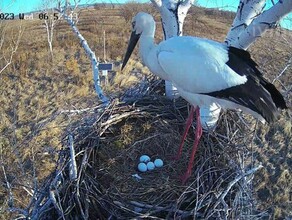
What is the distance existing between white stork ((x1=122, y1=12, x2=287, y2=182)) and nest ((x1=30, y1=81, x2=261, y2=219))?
0.22 meters

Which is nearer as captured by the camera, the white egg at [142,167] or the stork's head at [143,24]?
the white egg at [142,167]

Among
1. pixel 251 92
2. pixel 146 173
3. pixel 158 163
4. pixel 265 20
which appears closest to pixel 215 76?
pixel 251 92

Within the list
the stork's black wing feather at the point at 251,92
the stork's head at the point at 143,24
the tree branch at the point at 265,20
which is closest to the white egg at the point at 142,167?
the stork's black wing feather at the point at 251,92

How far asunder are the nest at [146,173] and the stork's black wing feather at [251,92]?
387mm

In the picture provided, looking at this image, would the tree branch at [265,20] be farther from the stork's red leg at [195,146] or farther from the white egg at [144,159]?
the white egg at [144,159]

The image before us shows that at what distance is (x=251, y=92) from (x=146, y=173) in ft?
3.71

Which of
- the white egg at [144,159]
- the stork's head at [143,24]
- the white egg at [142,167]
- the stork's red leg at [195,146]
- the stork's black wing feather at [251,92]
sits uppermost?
the stork's head at [143,24]

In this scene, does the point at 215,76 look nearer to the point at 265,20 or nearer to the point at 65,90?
the point at 265,20

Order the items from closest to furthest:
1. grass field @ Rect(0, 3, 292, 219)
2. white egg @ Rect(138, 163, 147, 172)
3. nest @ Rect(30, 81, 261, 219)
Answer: nest @ Rect(30, 81, 261, 219) < white egg @ Rect(138, 163, 147, 172) < grass field @ Rect(0, 3, 292, 219)

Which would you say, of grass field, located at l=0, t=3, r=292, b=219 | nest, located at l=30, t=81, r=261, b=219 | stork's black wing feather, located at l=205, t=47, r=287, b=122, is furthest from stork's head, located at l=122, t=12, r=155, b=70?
grass field, located at l=0, t=3, r=292, b=219

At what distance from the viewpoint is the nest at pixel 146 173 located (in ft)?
9.59

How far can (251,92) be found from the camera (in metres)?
3.14

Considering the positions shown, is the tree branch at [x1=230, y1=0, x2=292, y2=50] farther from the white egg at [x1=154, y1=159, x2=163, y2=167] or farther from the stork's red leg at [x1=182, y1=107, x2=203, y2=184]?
the white egg at [x1=154, y1=159, x2=163, y2=167]

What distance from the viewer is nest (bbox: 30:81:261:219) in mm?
2922
